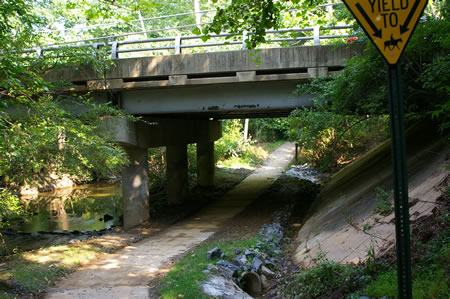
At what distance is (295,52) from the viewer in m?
12.2

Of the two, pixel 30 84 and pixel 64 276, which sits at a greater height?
pixel 30 84

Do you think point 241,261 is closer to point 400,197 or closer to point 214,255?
point 214,255

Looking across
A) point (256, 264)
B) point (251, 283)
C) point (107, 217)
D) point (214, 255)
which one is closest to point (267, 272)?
point (256, 264)

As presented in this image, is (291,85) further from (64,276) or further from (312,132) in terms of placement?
(64,276)

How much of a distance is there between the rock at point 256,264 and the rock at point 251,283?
40cm

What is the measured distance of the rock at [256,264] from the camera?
785cm

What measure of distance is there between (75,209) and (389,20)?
63.1 ft

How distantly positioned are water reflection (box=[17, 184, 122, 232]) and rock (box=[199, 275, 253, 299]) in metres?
9.52

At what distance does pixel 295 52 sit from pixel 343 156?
13207 millimetres

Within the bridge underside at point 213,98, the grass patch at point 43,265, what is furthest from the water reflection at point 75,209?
the bridge underside at point 213,98

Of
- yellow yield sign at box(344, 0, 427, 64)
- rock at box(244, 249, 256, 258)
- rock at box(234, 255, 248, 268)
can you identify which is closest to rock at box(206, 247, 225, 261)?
rock at box(234, 255, 248, 268)

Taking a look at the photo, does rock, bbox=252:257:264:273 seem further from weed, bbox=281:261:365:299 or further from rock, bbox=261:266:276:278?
weed, bbox=281:261:365:299

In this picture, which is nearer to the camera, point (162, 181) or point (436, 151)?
point (436, 151)

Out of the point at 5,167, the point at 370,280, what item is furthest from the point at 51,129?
the point at 370,280
